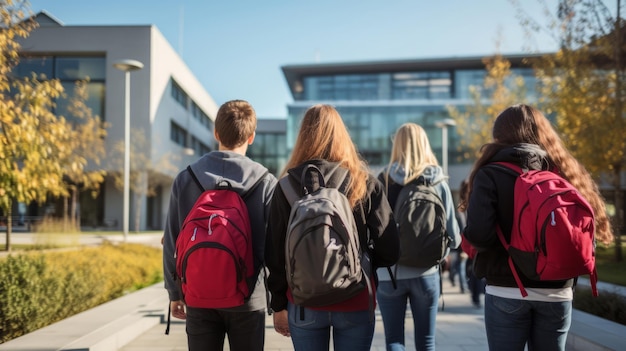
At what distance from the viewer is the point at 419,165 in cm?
409

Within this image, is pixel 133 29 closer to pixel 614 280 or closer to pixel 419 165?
pixel 614 280

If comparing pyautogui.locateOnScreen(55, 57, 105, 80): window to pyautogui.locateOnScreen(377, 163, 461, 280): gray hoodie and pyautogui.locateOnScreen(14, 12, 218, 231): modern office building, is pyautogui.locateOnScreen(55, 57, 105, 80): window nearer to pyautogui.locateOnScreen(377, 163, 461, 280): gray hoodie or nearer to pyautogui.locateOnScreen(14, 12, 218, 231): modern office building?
pyautogui.locateOnScreen(14, 12, 218, 231): modern office building

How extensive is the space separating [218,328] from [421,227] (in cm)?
167

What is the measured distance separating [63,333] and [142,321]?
1.26 metres

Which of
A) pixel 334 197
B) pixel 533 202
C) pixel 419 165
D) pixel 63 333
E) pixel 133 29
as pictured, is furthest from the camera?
pixel 133 29

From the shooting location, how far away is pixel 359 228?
259cm

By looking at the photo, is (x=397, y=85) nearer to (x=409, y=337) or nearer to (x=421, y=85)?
(x=421, y=85)

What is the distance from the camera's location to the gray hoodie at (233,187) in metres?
2.91

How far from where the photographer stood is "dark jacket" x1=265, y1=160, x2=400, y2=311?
256 centimetres

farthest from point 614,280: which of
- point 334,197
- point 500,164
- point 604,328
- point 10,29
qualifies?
point 10,29

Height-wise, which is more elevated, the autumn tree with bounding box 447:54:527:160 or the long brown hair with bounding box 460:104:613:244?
the autumn tree with bounding box 447:54:527:160

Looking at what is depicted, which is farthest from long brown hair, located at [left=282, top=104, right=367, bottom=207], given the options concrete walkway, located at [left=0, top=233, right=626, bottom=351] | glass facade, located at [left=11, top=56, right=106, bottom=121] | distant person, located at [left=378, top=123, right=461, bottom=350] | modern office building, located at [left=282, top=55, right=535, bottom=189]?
modern office building, located at [left=282, top=55, right=535, bottom=189]

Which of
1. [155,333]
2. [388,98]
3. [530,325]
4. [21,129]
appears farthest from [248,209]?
[388,98]

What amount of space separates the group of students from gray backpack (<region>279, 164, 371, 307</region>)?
5.5 inches
